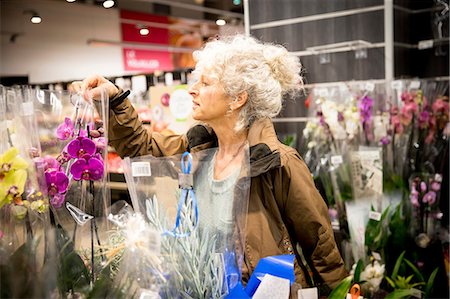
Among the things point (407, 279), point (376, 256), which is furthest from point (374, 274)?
point (407, 279)

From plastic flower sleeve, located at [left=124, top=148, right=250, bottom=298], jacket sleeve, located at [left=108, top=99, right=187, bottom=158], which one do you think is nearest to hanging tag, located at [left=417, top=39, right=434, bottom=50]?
jacket sleeve, located at [left=108, top=99, right=187, bottom=158]

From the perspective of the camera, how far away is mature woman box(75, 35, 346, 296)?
5.75ft

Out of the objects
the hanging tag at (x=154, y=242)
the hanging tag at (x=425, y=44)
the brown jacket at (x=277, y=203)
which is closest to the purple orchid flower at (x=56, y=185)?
the hanging tag at (x=154, y=242)

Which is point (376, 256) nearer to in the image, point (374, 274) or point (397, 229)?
point (374, 274)

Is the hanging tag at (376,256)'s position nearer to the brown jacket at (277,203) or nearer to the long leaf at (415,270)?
the long leaf at (415,270)

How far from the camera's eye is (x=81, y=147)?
143 centimetres

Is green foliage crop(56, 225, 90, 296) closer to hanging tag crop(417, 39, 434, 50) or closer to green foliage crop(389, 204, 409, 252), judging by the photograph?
green foliage crop(389, 204, 409, 252)

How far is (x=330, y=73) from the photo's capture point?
371 centimetres

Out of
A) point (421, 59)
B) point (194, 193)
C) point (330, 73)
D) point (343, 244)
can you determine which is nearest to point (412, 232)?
point (343, 244)

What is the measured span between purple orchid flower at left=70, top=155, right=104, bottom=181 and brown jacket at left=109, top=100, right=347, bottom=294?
1.59 feet

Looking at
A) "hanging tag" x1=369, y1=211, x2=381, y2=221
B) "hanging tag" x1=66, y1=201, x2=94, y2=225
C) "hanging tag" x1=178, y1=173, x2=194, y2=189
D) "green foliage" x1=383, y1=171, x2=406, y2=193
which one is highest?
"hanging tag" x1=178, y1=173, x2=194, y2=189

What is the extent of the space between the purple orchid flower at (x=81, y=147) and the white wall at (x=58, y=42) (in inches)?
244

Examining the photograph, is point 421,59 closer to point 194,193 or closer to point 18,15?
point 194,193

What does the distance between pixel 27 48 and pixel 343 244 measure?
6.38 m
